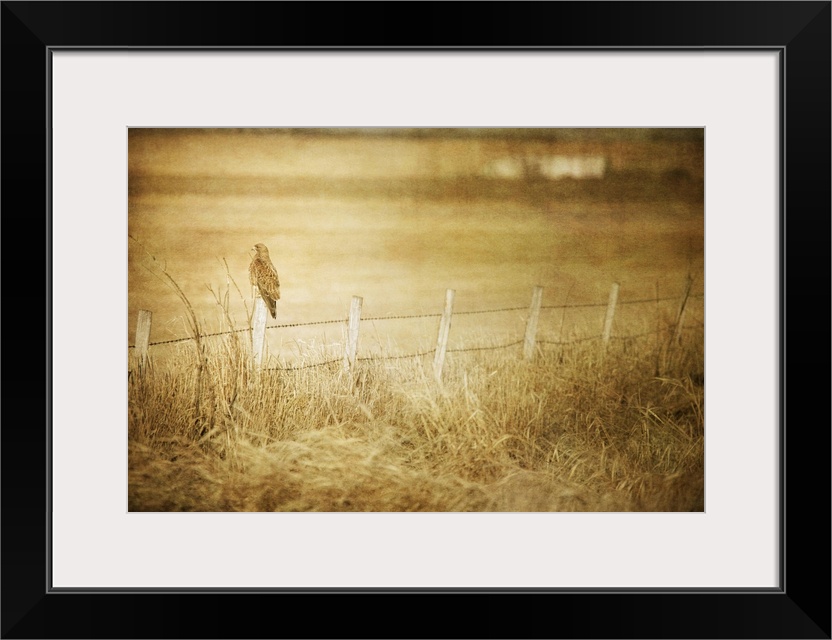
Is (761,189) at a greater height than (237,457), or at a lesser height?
greater

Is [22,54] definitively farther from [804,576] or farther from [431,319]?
[804,576]

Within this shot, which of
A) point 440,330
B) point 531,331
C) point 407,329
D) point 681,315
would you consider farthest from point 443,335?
point 681,315

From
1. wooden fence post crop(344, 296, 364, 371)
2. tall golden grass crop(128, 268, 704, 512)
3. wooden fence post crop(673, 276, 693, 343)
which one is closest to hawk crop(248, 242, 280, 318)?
tall golden grass crop(128, 268, 704, 512)

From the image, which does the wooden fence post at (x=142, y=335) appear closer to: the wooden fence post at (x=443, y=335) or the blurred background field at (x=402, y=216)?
the blurred background field at (x=402, y=216)

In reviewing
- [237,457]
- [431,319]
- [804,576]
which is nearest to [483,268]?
→ [431,319]

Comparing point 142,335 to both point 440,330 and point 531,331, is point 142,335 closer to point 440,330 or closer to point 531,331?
point 440,330

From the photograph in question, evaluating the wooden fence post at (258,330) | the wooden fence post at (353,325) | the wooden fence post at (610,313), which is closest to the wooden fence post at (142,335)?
the wooden fence post at (258,330)
